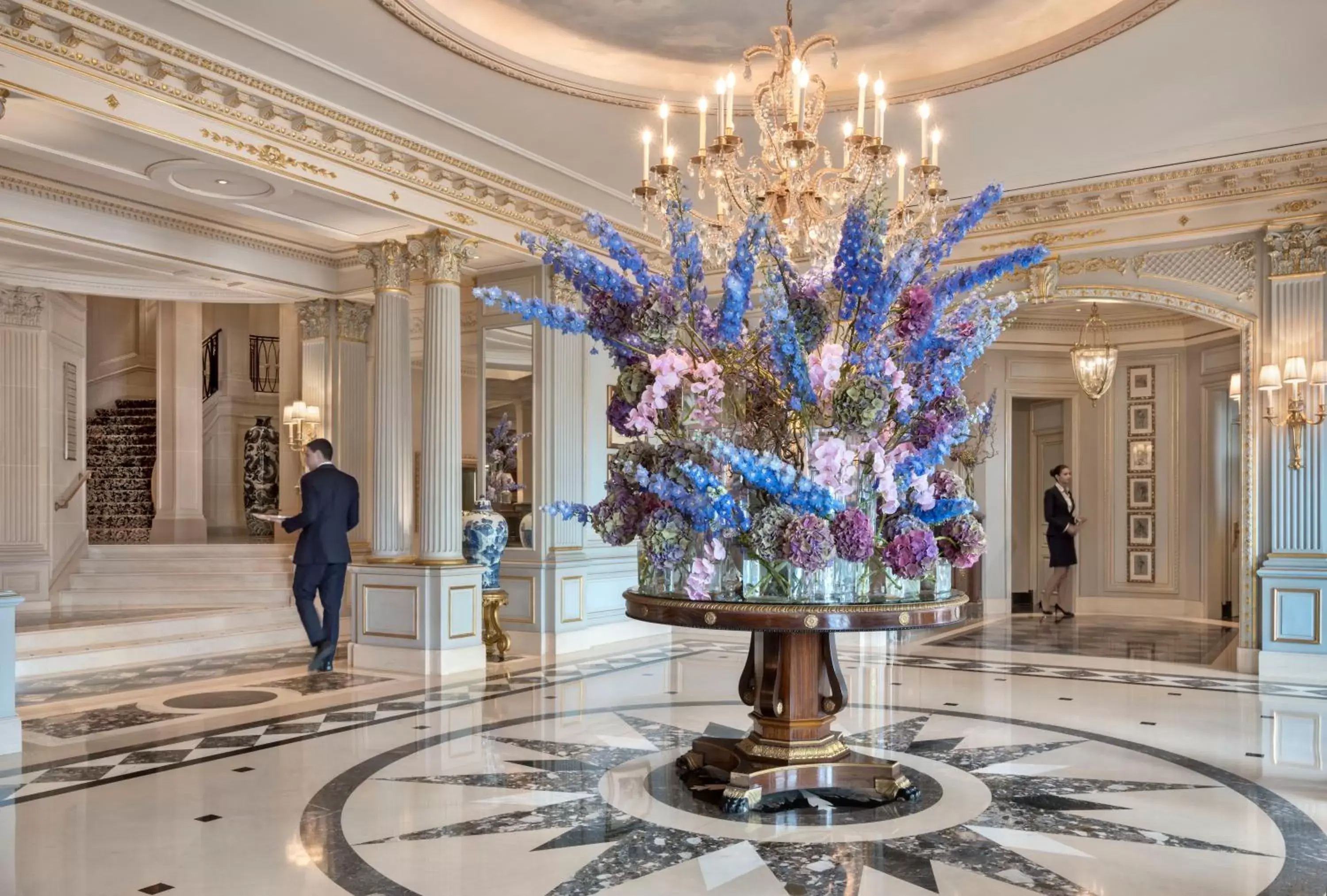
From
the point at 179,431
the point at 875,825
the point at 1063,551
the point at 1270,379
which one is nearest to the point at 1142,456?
the point at 1063,551

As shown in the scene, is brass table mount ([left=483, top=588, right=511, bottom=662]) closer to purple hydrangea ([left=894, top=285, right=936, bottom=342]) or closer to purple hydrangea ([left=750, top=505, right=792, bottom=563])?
purple hydrangea ([left=750, top=505, right=792, bottom=563])

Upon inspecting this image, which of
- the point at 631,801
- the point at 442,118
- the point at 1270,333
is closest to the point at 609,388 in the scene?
the point at 442,118

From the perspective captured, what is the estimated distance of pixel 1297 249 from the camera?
24.6 feet

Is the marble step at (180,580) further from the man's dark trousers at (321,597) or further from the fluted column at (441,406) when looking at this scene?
the fluted column at (441,406)

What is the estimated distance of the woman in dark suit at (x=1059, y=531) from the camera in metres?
11.5

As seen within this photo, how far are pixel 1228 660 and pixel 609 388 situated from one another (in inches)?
223

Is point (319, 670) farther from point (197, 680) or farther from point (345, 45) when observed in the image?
point (345, 45)

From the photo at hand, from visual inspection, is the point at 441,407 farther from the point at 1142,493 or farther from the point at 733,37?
the point at 1142,493

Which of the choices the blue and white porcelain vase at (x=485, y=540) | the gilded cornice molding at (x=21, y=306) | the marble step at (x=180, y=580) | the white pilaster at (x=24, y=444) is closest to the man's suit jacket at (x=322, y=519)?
the blue and white porcelain vase at (x=485, y=540)

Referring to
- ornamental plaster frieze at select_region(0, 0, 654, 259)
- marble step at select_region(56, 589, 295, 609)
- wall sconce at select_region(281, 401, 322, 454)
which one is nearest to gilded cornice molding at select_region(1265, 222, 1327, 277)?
ornamental plaster frieze at select_region(0, 0, 654, 259)

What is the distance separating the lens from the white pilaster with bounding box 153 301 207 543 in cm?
1292

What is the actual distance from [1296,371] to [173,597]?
393 inches

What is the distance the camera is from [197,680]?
7.12 meters

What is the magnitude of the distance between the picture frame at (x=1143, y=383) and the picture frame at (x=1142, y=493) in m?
0.95
